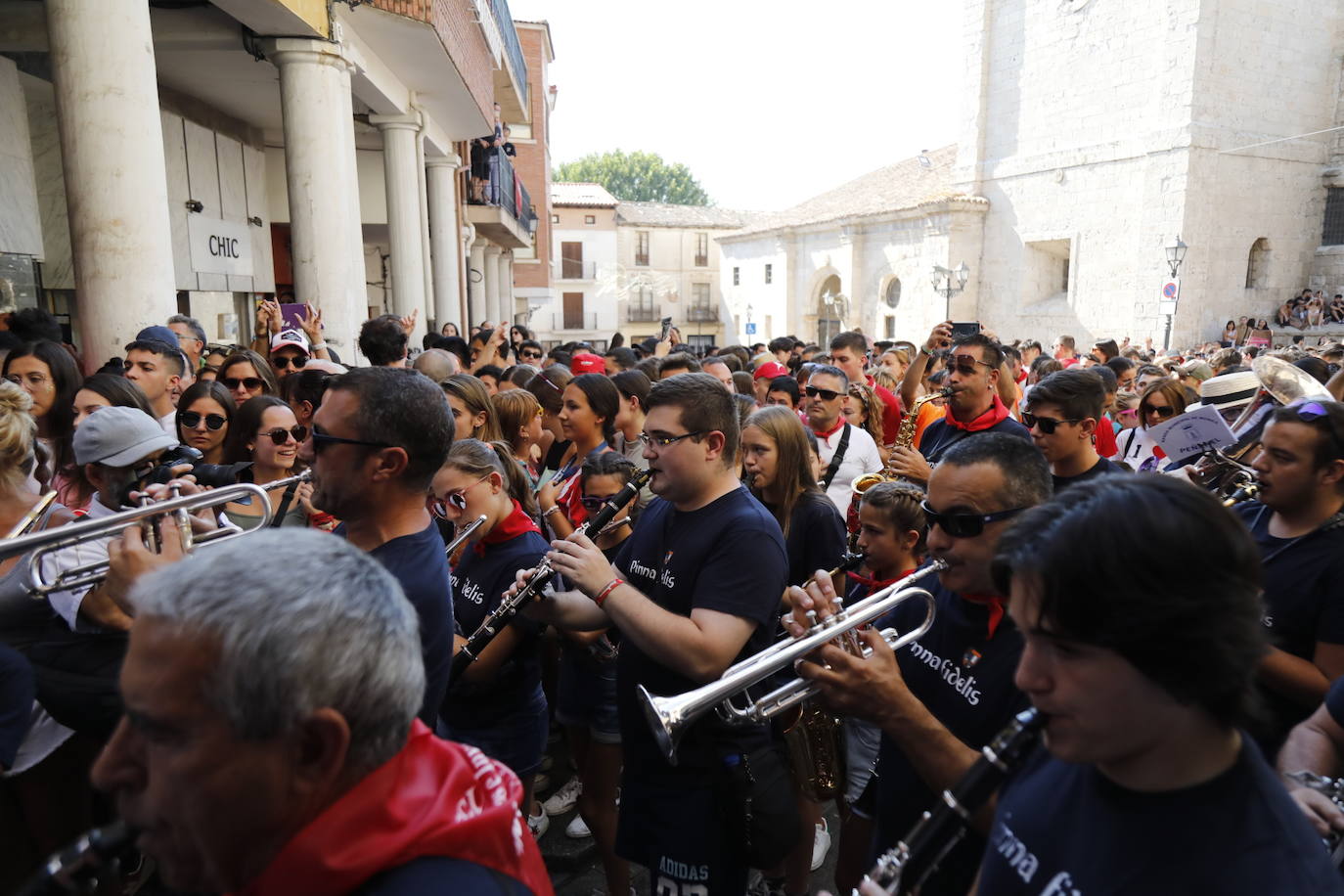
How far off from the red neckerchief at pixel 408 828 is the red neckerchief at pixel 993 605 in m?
1.27

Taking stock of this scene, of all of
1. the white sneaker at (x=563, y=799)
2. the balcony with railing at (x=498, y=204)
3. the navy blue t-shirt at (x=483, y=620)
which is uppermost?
the balcony with railing at (x=498, y=204)

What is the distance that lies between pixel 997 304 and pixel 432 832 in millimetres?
30307

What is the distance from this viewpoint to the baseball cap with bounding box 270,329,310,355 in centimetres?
645

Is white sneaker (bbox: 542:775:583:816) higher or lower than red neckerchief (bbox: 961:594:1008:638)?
lower

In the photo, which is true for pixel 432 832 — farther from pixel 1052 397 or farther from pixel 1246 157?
pixel 1246 157

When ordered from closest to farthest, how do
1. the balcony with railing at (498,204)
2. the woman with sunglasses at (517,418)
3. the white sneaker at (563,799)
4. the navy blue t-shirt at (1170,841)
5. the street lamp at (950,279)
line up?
1. the navy blue t-shirt at (1170,841)
2. the white sneaker at (563,799)
3. the woman with sunglasses at (517,418)
4. the balcony with railing at (498,204)
5. the street lamp at (950,279)

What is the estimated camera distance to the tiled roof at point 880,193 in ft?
107

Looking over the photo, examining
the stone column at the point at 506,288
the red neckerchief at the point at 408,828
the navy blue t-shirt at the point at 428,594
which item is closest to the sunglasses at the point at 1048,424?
the navy blue t-shirt at the point at 428,594

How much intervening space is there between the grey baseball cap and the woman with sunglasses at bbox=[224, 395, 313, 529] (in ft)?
2.43

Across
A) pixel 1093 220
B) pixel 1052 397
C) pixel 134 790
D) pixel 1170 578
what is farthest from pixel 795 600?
pixel 1093 220

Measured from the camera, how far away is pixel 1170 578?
1.18 meters

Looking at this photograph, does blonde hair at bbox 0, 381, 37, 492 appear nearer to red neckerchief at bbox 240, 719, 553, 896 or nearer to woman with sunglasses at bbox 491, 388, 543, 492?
red neckerchief at bbox 240, 719, 553, 896

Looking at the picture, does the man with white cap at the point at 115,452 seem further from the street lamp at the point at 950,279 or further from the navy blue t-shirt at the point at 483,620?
the street lamp at the point at 950,279

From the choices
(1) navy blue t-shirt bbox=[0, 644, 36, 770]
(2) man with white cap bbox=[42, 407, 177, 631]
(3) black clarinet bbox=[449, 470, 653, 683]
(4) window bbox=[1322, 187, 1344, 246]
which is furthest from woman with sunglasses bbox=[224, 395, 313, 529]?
(4) window bbox=[1322, 187, 1344, 246]
